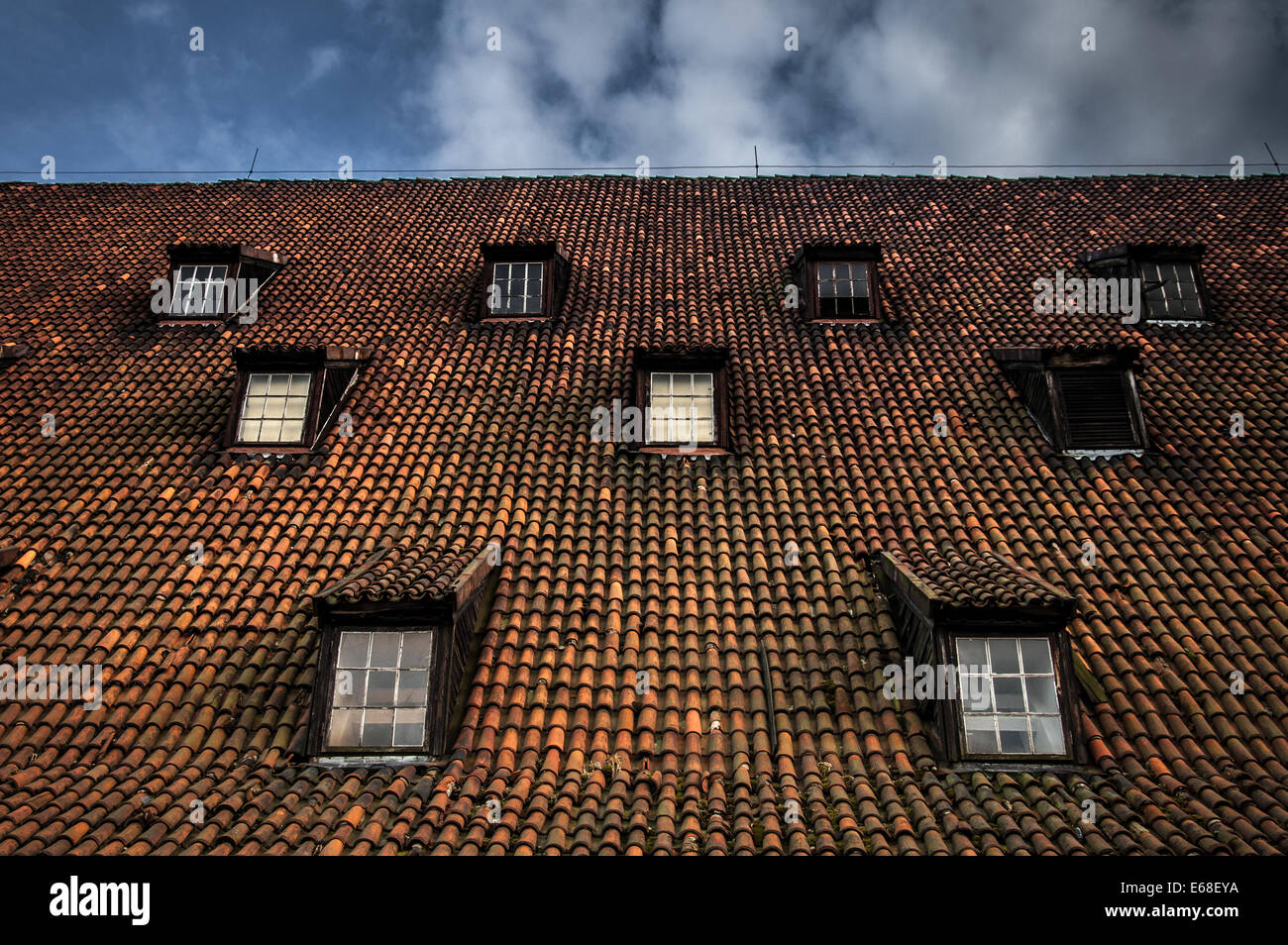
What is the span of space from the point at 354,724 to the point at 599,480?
4.26 m

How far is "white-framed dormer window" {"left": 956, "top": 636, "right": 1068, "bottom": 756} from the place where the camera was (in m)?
7.39

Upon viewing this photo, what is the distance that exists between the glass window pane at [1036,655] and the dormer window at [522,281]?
9033 millimetres

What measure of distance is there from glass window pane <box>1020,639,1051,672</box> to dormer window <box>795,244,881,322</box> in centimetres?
708

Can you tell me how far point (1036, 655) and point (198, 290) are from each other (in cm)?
1415

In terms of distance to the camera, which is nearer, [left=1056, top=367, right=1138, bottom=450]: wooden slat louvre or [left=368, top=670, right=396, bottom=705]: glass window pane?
[left=368, top=670, right=396, bottom=705]: glass window pane

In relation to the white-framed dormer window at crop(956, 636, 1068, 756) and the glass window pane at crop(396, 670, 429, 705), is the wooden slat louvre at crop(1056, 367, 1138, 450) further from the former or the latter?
the glass window pane at crop(396, 670, 429, 705)

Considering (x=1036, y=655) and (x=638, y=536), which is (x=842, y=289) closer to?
(x=638, y=536)

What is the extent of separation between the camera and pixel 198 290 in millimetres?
13938

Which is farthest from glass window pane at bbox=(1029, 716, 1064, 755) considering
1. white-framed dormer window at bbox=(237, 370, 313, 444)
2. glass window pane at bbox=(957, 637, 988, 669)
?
white-framed dormer window at bbox=(237, 370, 313, 444)

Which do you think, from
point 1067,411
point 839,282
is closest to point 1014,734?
point 1067,411

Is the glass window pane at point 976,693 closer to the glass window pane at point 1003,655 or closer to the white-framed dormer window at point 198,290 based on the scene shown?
the glass window pane at point 1003,655

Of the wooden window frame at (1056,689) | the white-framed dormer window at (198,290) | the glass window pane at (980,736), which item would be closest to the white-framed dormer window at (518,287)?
the white-framed dormer window at (198,290)

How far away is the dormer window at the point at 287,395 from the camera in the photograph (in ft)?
36.4
